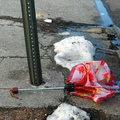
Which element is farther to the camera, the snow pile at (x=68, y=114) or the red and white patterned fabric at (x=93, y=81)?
→ the red and white patterned fabric at (x=93, y=81)

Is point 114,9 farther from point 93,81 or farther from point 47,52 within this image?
point 93,81

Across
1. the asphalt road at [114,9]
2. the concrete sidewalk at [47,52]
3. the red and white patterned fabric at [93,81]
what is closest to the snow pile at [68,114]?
the concrete sidewalk at [47,52]

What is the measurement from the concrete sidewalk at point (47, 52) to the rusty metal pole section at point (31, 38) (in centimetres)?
22

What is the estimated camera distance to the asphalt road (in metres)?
5.32

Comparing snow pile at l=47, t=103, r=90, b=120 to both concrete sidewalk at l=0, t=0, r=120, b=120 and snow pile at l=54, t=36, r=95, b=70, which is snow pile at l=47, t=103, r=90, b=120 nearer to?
concrete sidewalk at l=0, t=0, r=120, b=120

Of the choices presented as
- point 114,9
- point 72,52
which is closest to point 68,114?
point 72,52

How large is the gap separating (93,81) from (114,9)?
445 cm

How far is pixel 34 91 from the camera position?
93.9 inches

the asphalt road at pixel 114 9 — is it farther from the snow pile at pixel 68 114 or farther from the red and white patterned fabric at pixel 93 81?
the snow pile at pixel 68 114

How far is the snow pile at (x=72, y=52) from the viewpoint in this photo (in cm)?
298

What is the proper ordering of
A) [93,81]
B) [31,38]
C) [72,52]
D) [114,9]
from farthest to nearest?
[114,9] < [72,52] < [93,81] < [31,38]

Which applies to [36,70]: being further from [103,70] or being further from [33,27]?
[103,70]

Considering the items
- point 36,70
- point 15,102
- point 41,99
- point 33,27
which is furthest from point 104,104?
point 33,27

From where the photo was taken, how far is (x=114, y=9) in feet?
20.2
